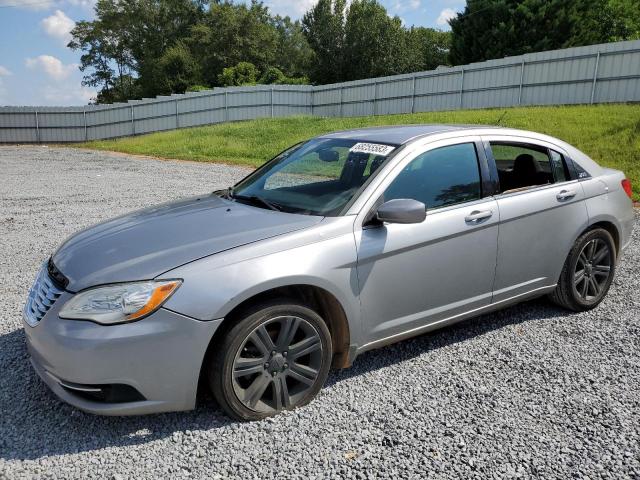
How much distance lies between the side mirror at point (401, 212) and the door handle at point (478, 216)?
1.95 feet

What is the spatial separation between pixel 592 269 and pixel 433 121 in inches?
620

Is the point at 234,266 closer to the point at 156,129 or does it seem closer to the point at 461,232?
the point at 461,232

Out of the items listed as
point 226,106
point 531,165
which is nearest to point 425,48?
point 226,106

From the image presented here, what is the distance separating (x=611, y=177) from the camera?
4.86 m

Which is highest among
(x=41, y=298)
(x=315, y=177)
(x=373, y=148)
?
(x=373, y=148)

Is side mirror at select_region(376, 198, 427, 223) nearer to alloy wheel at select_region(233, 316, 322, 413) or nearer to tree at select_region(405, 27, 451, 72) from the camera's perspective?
alloy wheel at select_region(233, 316, 322, 413)

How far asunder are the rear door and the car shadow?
109cm

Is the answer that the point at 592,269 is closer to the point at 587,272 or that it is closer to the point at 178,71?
the point at 587,272

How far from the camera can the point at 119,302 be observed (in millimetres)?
2760

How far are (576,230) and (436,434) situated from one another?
2342 mm

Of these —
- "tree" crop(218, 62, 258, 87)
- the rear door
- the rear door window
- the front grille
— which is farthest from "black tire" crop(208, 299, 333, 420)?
"tree" crop(218, 62, 258, 87)

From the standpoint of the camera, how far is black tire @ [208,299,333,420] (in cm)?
290

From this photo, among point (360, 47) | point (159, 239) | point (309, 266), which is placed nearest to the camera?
point (309, 266)

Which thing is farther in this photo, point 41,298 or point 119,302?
point 41,298
